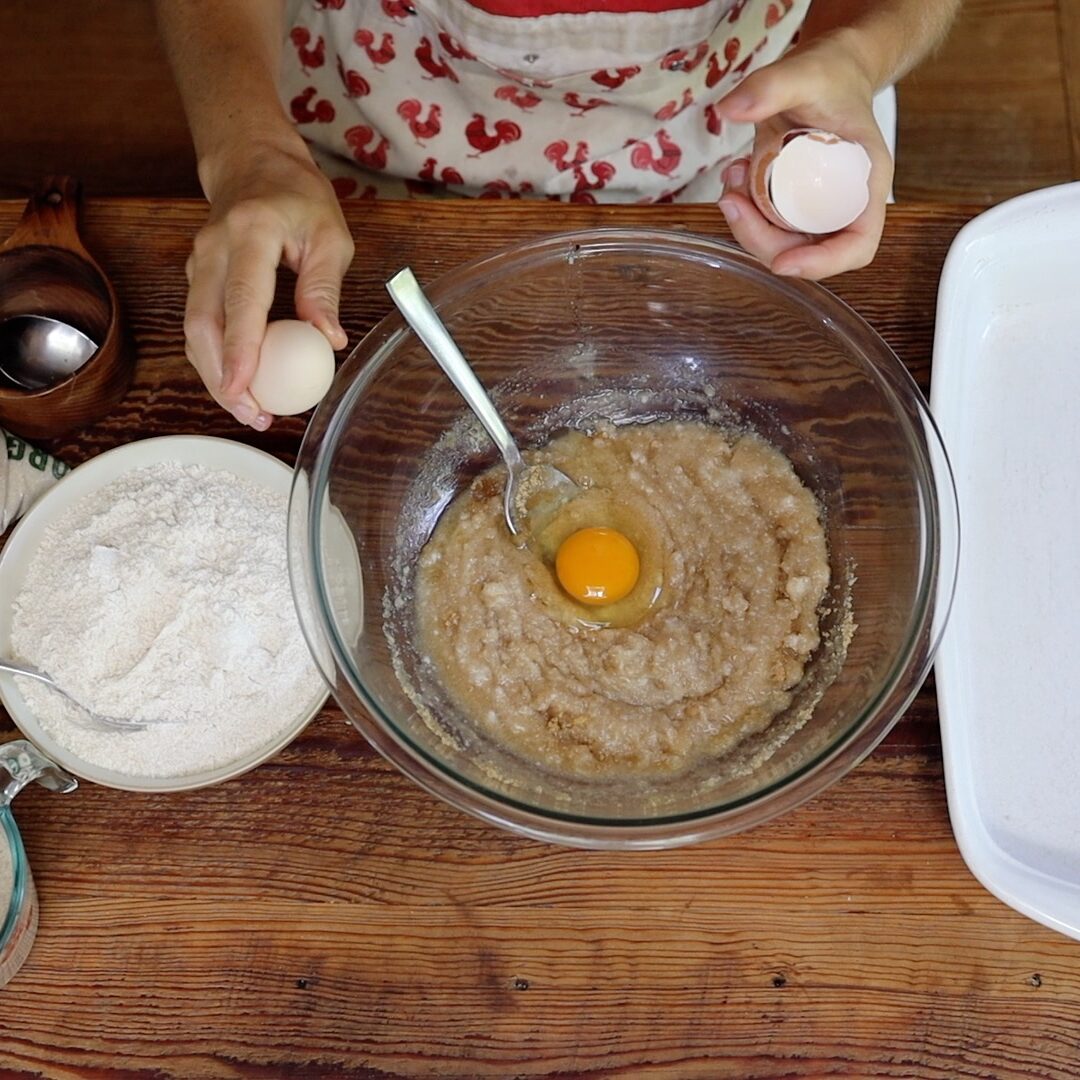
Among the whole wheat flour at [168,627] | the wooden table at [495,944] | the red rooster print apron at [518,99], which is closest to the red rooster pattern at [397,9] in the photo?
the red rooster print apron at [518,99]

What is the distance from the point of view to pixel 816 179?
120 centimetres

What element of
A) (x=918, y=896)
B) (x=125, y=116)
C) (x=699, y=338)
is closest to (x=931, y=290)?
(x=699, y=338)

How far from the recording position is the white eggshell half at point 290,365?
1.25m

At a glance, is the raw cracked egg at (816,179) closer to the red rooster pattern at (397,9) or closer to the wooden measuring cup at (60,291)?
the red rooster pattern at (397,9)

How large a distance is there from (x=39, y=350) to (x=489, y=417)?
64cm

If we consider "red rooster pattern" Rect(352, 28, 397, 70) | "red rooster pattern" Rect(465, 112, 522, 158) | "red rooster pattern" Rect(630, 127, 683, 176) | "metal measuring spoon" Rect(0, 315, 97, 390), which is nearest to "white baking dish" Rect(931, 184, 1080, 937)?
"red rooster pattern" Rect(630, 127, 683, 176)

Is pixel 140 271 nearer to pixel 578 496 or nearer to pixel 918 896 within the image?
pixel 578 496

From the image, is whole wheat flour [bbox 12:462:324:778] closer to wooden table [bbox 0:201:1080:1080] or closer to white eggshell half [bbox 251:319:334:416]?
wooden table [bbox 0:201:1080:1080]

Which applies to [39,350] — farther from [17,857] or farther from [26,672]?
[17,857]

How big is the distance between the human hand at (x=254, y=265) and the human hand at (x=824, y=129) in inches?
20.0

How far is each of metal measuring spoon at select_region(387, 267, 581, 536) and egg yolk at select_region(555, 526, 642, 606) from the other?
0.08 metres

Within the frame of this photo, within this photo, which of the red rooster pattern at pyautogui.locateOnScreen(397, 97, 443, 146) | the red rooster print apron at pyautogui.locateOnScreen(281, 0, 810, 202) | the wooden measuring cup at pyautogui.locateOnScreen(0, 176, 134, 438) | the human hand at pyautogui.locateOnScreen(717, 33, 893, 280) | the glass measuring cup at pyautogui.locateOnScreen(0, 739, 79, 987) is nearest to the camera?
the human hand at pyautogui.locateOnScreen(717, 33, 893, 280)

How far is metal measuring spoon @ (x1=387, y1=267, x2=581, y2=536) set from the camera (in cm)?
129

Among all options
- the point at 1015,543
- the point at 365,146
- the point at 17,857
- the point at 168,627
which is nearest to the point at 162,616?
the point at 168,627
